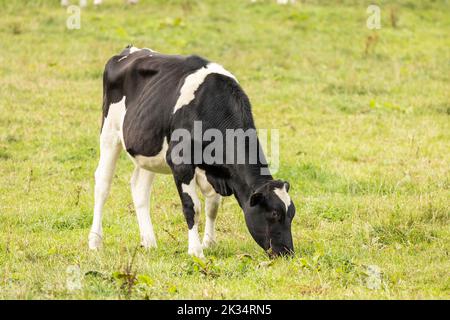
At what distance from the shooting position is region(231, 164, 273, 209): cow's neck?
735 cm

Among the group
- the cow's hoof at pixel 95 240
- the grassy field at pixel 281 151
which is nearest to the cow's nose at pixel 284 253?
the grassy field at pixel 281 151

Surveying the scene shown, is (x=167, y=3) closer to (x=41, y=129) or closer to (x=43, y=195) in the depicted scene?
(x=41, y=129)

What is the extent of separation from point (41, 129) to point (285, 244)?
22.4ft

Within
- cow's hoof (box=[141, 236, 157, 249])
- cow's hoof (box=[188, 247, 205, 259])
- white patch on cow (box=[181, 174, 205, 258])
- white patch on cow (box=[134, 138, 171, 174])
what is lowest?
cow's hoof (box=[141, 236, 157, 249])

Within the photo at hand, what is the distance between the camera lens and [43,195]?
10.2m

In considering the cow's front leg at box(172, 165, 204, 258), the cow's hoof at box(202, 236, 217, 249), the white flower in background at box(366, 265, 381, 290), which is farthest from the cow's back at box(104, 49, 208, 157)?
the white flower in background at box(366, 265, 381, 290)

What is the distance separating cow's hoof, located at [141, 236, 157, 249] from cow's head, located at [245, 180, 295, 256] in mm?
1365

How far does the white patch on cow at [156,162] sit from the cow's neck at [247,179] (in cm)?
85

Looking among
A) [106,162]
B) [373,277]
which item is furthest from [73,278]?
[106,162]

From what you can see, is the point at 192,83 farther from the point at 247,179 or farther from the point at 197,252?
the point at 197,252

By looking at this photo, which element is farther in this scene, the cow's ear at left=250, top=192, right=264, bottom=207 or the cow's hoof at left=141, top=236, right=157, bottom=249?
the cow's hoof at left=141, top=236, right=157, bottom=249

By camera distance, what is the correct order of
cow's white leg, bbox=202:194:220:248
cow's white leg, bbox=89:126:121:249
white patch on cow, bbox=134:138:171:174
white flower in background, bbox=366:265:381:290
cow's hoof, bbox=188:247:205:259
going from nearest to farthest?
white flower in background, bbox=366:265:381:290 < cow's hoof, bbox=188:247:205:259 < white patch on cow, bbox=134:138:171:174 < cow's white leg, bbox=202:194:220:248 < cow's white leg, bbox=89:126:121:249

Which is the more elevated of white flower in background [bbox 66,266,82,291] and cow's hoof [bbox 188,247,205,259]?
white flower in background [bbox 66,266,82,291]

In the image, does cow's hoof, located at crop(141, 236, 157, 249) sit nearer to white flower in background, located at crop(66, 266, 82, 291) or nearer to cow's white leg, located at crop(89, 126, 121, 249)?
cow's white leg, located at crop(89, 126, 121, 249)
